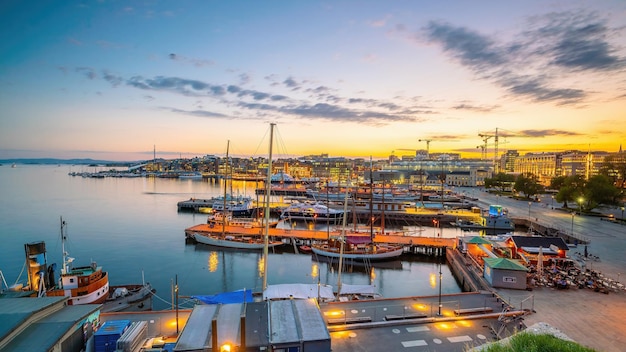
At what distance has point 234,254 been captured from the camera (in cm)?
2966

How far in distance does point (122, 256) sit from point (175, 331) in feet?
69.7

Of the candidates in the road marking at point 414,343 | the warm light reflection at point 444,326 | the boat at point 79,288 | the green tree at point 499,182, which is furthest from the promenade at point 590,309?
the green tree at point 499,182

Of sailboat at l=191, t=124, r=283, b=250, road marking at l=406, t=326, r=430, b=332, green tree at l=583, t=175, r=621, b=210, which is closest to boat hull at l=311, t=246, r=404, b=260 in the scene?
sailboat at l=191, t=124, r=283, b=250

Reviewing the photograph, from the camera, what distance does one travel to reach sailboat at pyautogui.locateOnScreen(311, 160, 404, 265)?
26844 millimetres

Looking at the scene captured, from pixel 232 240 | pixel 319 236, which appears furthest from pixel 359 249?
pixel 232 240

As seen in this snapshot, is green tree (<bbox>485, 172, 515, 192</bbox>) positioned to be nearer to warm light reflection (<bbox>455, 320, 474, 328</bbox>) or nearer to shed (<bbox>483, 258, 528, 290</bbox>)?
shed (<bbox>483, 258, 528, 290</bbox>)

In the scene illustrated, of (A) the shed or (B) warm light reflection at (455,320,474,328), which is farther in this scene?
(A) the shed

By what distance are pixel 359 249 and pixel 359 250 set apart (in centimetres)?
21

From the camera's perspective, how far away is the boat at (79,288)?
16125 millimetres

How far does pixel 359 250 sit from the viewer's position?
89.4 feet

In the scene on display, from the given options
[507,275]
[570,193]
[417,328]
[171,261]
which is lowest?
[171,261]

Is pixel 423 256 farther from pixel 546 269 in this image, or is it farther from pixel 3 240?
pixel 3 240

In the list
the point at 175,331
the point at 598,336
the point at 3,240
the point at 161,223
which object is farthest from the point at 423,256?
the point at 3,240

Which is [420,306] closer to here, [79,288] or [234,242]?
[79,288]
